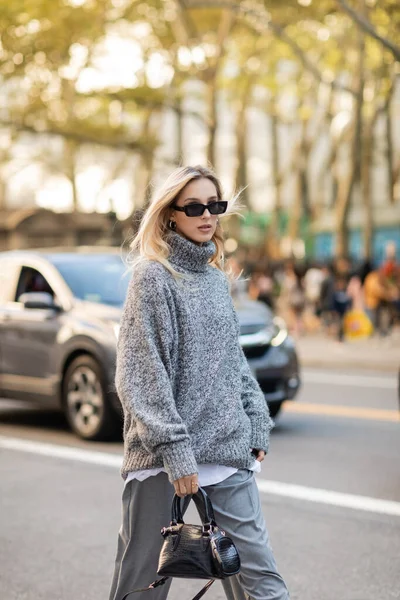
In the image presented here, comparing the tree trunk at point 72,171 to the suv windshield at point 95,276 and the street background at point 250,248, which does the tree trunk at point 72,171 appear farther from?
the suv windshield at point 95,276

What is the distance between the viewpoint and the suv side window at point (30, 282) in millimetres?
10477

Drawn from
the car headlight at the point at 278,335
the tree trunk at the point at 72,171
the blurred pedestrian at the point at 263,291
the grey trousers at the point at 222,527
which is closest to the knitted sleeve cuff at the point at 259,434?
the grey trousers at the point at 222,527

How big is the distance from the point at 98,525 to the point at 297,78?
27450 mm

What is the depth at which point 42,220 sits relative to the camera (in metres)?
34.7

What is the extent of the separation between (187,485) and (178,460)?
0.08 metres

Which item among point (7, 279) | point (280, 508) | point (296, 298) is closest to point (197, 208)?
point (280, 508)

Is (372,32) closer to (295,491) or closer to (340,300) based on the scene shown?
(340,300)

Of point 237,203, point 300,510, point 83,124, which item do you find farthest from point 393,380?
point 83,124

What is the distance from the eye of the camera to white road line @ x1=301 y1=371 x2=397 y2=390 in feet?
46.4

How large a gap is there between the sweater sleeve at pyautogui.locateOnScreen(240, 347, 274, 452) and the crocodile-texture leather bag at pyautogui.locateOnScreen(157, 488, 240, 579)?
35cm

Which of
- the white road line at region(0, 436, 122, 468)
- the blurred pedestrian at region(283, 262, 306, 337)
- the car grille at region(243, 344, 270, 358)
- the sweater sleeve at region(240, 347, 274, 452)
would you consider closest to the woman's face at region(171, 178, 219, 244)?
the sweater sleeve at region(240, 347, 274, 452)

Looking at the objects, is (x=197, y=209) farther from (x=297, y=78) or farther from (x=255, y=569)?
(x=297, y=78)

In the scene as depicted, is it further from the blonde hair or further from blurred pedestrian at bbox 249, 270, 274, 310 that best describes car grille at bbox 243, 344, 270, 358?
blurred pedestrian at bbox 249, 270, 274, 310

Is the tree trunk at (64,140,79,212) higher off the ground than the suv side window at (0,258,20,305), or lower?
higher
